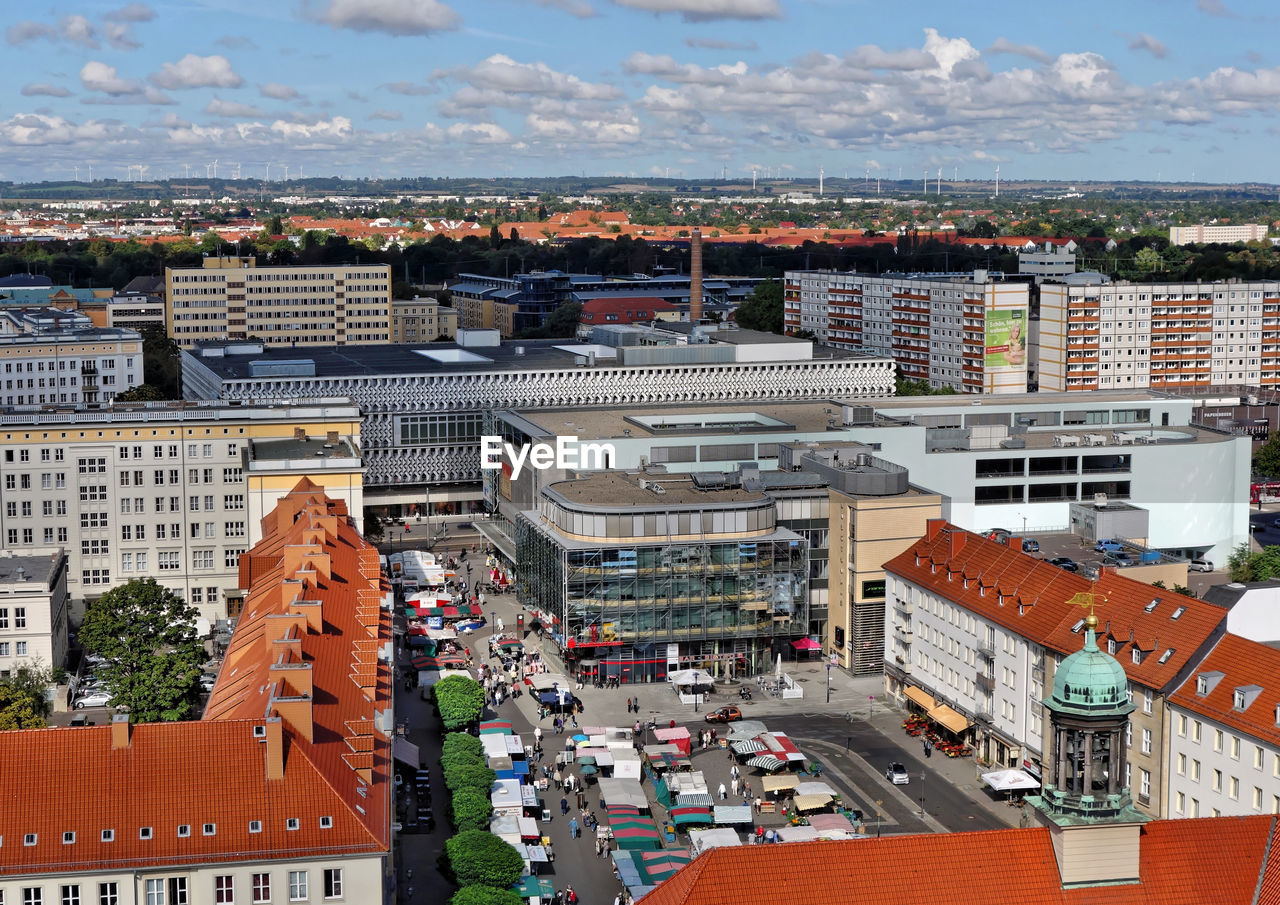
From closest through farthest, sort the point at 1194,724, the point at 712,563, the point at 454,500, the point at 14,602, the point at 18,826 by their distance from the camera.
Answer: the point at 18,826, the point at 1194,724, the point at 14,602, the point at 712,563, the point at 454,500

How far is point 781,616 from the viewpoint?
80.9 meters

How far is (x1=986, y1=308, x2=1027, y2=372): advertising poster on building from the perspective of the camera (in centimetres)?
15938

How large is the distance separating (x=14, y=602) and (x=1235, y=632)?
49884mm

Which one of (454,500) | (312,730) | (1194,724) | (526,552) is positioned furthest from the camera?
(454,500)

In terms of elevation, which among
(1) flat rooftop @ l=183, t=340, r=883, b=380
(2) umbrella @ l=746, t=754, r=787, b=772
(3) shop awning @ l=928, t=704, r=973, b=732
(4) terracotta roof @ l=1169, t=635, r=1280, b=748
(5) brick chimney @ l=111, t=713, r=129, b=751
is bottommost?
(2) umbrella @ l=746, t=754, r=787, b=772

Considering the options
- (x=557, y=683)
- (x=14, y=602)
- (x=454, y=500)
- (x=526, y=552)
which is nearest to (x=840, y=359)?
(x=454, y=500)

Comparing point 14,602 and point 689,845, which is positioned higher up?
point 14,602

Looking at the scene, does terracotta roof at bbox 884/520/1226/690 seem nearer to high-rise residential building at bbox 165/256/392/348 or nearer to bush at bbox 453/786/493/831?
bush at bbox 453/786/493/831

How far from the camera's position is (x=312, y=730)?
154ft

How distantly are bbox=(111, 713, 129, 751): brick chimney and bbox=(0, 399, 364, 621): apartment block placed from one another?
155ft

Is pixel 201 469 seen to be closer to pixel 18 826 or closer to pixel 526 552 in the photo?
pixel 526 552

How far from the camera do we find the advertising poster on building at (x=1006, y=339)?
159375 millimetres

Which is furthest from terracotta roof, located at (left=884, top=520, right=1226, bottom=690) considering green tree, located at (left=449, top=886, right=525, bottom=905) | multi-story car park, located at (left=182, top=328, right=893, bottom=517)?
multi-story car park, located at (left=182, top=328, right=893, bottom=517)

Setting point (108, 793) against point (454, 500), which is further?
point (454, 500)
